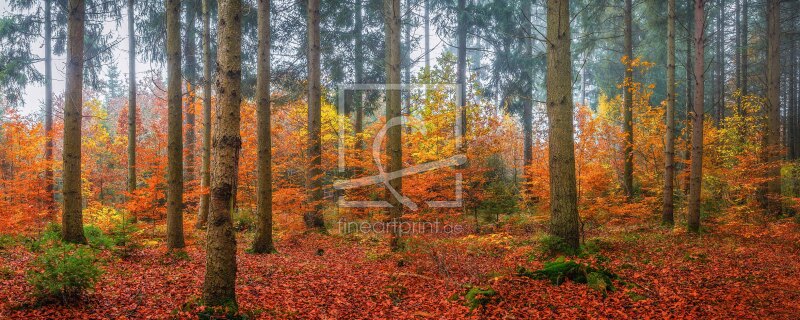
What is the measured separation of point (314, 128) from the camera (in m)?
13.2

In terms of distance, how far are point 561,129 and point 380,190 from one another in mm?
8053

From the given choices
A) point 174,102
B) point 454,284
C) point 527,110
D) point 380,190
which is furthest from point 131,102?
point 527,110

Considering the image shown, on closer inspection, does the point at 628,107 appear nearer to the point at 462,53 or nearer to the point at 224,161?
the point at 462,53

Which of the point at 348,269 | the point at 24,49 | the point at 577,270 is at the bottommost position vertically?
the point at 348,269

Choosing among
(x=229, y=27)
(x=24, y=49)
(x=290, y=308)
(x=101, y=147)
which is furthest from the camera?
(x=101, y=147)

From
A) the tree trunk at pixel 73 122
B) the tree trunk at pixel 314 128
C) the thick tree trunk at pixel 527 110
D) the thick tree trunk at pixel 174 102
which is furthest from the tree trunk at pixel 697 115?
the tree trunk at pixel 73 122

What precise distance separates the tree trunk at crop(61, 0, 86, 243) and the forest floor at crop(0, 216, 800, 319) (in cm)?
92

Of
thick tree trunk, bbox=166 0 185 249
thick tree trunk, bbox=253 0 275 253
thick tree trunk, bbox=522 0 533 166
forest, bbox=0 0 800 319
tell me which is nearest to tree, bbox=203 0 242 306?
forest, bbox=0 0 800 319

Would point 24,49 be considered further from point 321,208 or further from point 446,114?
point 446,114

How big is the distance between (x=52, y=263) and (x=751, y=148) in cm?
1890

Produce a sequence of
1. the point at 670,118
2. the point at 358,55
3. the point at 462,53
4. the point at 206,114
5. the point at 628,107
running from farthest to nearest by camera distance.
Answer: the point at 462,53 < the point at 358,55 < the point at 628,107 < the point at 206,114 < the point at 670,118

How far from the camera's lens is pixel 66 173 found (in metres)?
8.27

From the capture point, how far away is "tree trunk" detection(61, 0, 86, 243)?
8.16m

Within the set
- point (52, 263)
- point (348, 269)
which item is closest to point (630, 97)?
point (348, 269)
